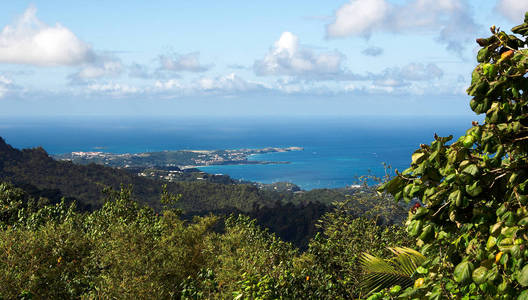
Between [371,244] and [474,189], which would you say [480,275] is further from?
[371,244]

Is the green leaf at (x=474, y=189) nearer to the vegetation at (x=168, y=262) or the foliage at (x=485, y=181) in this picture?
the foliage at (x=485, y=181)

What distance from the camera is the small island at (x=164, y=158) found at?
135062 mm

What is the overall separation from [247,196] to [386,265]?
7009 cm

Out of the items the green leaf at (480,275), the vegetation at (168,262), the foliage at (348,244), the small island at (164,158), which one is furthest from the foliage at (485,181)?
the small island at (164,158)

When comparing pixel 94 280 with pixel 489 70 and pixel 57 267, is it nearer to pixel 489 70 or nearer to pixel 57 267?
pixel 57 267

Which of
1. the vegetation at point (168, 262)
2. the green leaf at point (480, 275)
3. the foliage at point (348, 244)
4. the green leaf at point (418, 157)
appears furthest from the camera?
the foliage at point (348, 244)

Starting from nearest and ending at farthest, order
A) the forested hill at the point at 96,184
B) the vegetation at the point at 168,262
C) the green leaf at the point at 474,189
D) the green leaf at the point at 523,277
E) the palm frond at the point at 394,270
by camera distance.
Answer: the green leaf at the point at 523,277
the green leaf at the point at 474,189
the palm frond at the point at 394,270
the vegetation at the point at 168,262
the forested hill at the point at 96,184

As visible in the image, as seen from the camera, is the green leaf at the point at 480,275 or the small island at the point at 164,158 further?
the small island at the point at 164,158

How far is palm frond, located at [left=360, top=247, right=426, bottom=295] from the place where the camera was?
5262 mm

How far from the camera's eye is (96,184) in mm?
63375

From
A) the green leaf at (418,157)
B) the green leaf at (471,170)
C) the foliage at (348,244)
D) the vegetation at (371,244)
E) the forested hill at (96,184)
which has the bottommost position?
the forested hill at (96,184)

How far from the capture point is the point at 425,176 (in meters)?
2.69

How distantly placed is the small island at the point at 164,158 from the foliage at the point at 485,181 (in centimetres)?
12684

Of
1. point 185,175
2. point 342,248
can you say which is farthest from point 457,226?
point 185,175
